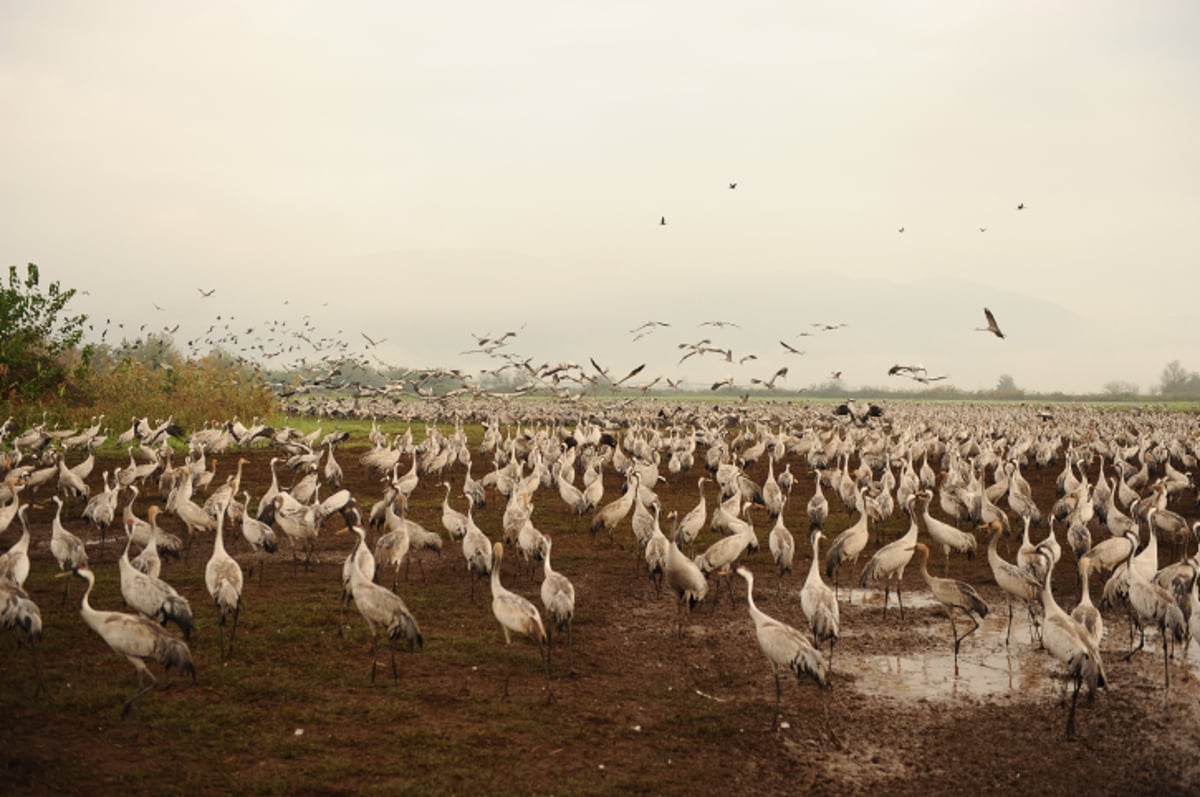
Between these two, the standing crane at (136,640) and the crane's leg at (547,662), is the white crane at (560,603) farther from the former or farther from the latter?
the standing crane at (136,640)

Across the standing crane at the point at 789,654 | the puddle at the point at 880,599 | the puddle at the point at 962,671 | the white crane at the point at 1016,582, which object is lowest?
the puddle at the point at 962,671

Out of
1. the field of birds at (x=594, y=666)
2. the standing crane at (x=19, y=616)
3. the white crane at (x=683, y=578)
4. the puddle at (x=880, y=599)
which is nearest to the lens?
the field of birds at (x=594, y=666)

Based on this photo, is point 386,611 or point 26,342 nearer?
point 386,611

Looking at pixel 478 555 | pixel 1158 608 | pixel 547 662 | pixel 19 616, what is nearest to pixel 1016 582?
pixel 1158 608

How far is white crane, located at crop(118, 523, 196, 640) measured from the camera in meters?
10.1

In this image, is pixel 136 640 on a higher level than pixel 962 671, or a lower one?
higher

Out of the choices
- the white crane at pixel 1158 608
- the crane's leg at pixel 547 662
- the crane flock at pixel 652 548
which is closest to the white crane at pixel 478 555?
the crane flock at pixel 652 548

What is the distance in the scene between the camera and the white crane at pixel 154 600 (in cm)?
1012

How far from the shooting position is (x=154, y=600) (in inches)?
399

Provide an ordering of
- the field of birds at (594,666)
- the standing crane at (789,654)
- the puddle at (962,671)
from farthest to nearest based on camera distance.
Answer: the puddle at (962,671) < the standing crane at (789,654) < the field of birds at (594,666)

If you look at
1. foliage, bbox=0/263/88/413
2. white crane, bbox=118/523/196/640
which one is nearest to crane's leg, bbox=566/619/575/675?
white crane, bbox=118/523/196/640

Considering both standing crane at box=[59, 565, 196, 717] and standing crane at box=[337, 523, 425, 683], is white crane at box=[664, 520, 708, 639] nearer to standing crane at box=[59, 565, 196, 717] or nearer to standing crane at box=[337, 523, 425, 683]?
standing crane at box=[337, 523, 425, 683]

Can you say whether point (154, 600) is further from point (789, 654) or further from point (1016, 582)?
point (1016, 582)

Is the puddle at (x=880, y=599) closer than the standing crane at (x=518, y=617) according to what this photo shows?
No
